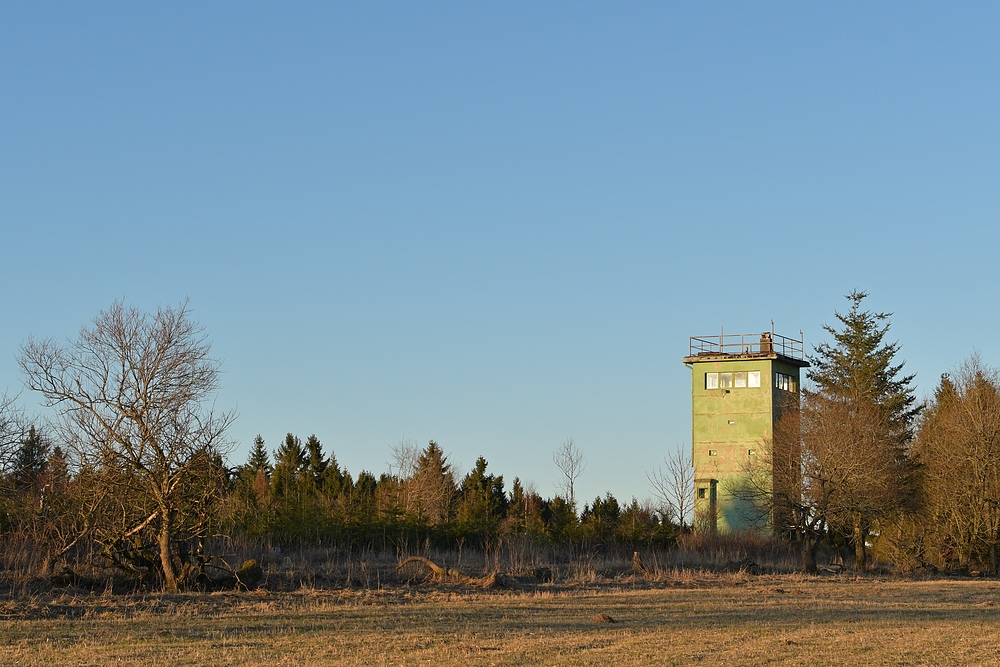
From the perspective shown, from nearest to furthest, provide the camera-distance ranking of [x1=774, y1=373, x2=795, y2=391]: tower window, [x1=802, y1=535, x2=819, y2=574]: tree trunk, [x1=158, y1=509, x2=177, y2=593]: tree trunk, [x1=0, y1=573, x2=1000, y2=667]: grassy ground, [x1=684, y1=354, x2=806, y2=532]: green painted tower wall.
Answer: [x1=0, y1=573, x2=1000, y2=667]: grassy ground
[x1=158, y1=509, x2=177, y2=593]: tree trunk
[x1=802, y1=535, x2=819, y2=574]: tree trunk
[x1=684, y1=354, x2=806, y2=532]: green painted tower wall
[x1=774, y1=373, x2=795, y2=391]: tower window

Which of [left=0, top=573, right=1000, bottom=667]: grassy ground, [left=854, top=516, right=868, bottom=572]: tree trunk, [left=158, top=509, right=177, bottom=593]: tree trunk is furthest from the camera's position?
[left=854, top=516, right=868, bottom=572]: tree trunk

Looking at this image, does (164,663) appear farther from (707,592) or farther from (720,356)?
(720,356)

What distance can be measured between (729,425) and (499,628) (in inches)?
1970

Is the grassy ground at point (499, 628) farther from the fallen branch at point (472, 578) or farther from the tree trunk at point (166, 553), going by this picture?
the tree trunk at point (166, 553)

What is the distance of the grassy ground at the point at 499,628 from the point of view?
569 inches

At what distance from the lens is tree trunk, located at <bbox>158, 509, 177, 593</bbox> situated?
24.7m

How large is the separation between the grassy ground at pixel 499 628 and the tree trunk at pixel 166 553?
1267 millimetres

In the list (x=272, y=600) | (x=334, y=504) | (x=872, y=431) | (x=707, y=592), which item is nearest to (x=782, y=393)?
(x=872, y=431)

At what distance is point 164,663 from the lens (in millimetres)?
13664

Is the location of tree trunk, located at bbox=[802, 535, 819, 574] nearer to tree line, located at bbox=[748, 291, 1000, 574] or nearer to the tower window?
tree line, located at bbox=[748, 291, 1000, 574]

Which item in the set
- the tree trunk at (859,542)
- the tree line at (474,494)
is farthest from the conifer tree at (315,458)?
the tree trunk at (859,542)

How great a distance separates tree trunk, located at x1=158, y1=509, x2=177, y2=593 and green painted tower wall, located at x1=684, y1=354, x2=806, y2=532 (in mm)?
43888

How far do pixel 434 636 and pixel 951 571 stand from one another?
34.1m

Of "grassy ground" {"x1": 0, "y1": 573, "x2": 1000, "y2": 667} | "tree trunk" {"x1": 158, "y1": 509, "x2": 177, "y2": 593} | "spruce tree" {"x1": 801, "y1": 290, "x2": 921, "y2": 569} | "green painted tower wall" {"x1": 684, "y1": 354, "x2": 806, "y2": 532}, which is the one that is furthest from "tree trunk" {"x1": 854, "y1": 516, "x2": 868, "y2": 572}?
"tree trunk" {"x1": 158, "y1": 509, "x2": 177, "y2": 593}
